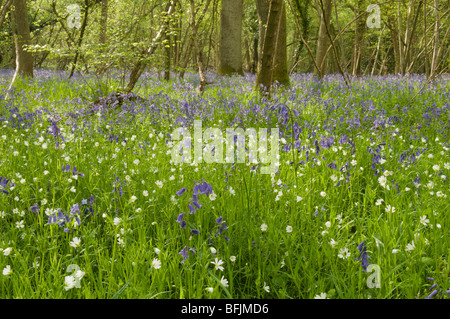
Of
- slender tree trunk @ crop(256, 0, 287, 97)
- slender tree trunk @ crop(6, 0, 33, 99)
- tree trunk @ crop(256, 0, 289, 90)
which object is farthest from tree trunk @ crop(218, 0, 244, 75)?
slender tree trunk @ crop(6, 0, 33, 99)

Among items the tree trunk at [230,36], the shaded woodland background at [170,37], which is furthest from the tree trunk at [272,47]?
the tree trunk at [230,36]

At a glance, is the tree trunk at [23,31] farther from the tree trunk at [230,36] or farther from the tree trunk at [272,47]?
the tree trunk at [272,47]

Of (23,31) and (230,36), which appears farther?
(230,36)

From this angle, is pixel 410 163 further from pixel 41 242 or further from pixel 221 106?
pixel 221 106

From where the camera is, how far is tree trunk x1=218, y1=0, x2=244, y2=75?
12.3 m

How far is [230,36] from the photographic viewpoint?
12.4 meters

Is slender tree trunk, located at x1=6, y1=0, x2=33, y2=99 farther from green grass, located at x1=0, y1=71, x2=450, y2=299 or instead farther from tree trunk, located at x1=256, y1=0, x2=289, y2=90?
green grass, located at x1=0, y1=71, x2=450, y2=299

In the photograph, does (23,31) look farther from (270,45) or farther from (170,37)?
(270,45)

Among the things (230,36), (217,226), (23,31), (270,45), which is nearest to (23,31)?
(23,31)

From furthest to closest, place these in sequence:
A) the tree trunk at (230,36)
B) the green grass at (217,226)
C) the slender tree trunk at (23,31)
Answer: the tree trunk at (230,36), the slender tree trunk at (23,31), the green grass at (217,226)

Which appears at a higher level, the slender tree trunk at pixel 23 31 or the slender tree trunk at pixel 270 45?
the slender tree trunk at pixel 23 31

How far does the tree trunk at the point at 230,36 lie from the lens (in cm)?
1233

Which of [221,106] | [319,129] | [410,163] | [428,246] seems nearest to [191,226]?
[428,246]
